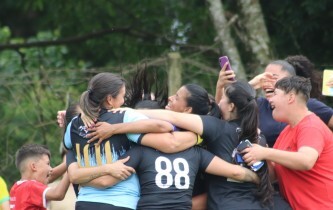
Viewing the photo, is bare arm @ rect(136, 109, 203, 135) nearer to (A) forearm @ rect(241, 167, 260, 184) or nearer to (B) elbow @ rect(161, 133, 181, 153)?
(B) elbow @ rect(161, 133, 181, 153)

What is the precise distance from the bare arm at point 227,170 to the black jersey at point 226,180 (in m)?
0.07

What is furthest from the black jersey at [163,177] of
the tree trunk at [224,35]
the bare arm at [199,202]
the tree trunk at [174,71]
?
the tree trunk at [224,35]

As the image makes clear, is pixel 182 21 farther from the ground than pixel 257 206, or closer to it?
farther from the ground

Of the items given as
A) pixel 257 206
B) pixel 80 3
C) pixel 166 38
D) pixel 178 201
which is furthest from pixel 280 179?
pixel 80 3

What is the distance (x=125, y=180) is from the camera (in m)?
5.88

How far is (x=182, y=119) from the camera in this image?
19.4ft

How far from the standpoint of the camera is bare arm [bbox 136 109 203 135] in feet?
19.4

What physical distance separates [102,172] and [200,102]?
0.84 meters

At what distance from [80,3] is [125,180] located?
23.3 feet

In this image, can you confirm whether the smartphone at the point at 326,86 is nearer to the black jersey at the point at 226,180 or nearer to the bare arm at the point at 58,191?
the black jersey at the point at 226,180

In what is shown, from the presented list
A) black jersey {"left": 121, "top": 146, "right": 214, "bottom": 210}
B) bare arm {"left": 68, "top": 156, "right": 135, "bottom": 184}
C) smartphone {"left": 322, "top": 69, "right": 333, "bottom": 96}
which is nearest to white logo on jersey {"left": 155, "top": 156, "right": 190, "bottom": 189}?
black jersey {"left": 121, "top": 146, "right": 214, "bottom": 210}

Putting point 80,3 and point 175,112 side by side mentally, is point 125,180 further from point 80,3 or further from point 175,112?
point 80,3

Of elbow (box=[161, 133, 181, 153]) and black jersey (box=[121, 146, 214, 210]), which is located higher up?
elbow (box=[161, 133, 181, 153])

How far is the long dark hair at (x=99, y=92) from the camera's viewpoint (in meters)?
5.92
